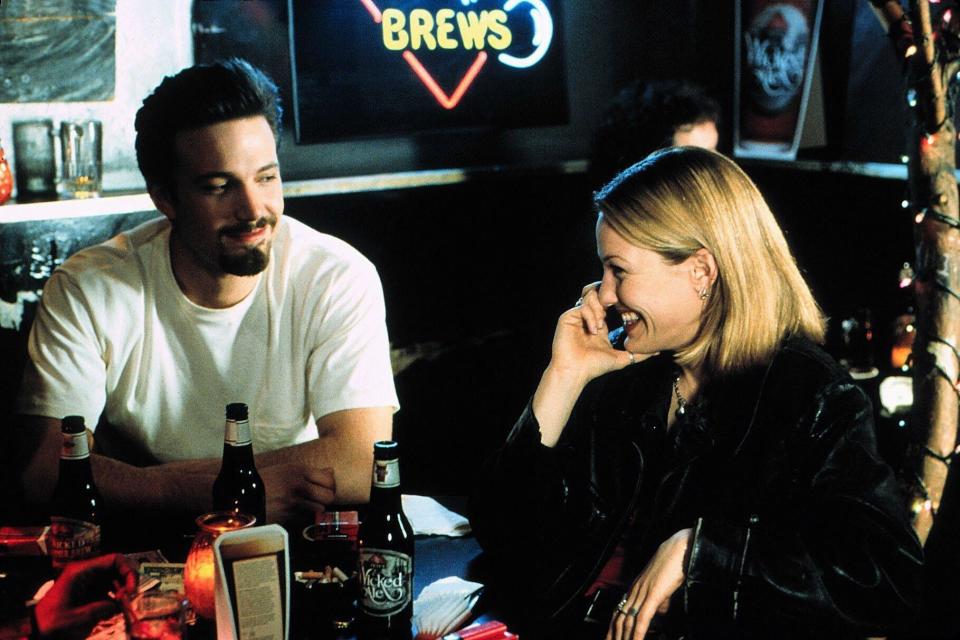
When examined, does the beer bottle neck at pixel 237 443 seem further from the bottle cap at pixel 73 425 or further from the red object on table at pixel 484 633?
the red object on table at pixel 484 633

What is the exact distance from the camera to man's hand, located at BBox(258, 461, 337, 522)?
1942mm

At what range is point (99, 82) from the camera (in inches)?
134

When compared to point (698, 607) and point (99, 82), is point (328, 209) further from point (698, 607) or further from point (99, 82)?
point (698, 607)

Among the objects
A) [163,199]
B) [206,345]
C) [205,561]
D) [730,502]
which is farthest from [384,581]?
[163,199]

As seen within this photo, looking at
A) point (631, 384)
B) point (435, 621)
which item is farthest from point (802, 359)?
point (435, 621)

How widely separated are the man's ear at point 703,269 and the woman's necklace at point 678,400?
24 cm

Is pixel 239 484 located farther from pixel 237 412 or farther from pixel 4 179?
pixel 4 179

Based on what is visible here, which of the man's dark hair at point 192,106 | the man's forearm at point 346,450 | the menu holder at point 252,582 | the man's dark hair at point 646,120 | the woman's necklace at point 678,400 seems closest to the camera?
the menu holder at point 252,582

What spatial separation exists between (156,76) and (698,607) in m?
2.87

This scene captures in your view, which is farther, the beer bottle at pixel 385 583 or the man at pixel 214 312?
the man at pixel 214 312

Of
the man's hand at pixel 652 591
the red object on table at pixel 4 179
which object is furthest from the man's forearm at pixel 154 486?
the red object on table at pixel 4 179

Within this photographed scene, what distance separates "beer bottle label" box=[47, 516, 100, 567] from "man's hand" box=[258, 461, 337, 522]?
1.20ft

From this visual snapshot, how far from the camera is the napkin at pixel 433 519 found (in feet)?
6.17

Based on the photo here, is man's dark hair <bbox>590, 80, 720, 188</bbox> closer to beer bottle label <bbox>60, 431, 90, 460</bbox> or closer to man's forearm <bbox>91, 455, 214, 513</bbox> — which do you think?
man's forearm <bbox>91, 455, 214, 513</bbox>
